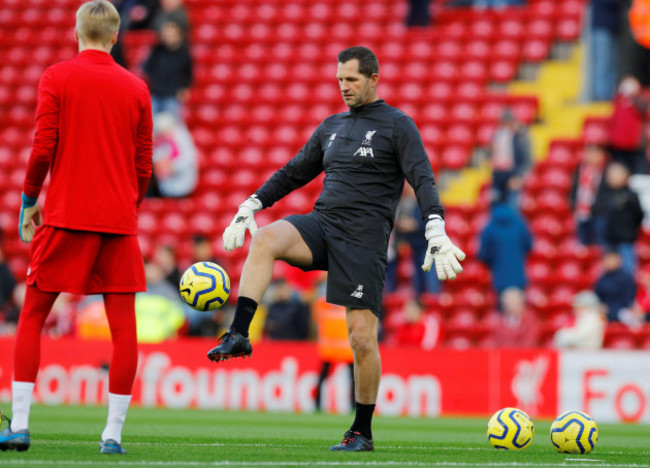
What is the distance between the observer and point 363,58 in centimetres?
683

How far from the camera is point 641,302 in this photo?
15406 mm

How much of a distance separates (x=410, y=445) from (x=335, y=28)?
47.9ft

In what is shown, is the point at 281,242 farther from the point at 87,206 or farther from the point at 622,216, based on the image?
the point at 622,216

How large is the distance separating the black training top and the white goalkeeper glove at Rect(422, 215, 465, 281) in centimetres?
15

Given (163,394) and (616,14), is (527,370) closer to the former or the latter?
(163,394)

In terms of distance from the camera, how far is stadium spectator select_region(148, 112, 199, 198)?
1875cm

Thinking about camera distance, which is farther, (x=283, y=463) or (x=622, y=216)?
(x=622, y=216)

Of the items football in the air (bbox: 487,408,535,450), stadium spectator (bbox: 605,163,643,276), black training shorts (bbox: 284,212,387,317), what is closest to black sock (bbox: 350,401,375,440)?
black training shorts (bbox: 284,212,387,317)

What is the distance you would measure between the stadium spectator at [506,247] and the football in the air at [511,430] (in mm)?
7743

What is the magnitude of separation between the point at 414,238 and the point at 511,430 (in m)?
8.75

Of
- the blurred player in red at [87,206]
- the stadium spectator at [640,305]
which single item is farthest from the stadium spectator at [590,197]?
the blurred player in red at [87,206]

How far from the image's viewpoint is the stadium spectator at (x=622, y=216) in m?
15.0

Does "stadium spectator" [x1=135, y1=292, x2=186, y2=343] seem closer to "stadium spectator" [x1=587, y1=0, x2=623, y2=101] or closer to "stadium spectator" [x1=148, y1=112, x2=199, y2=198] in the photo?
"stadium spectator" [x1=148, y1=112, x2=199, y2=198]

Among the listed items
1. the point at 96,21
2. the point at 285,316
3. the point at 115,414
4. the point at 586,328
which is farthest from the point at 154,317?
the point at 96,21
